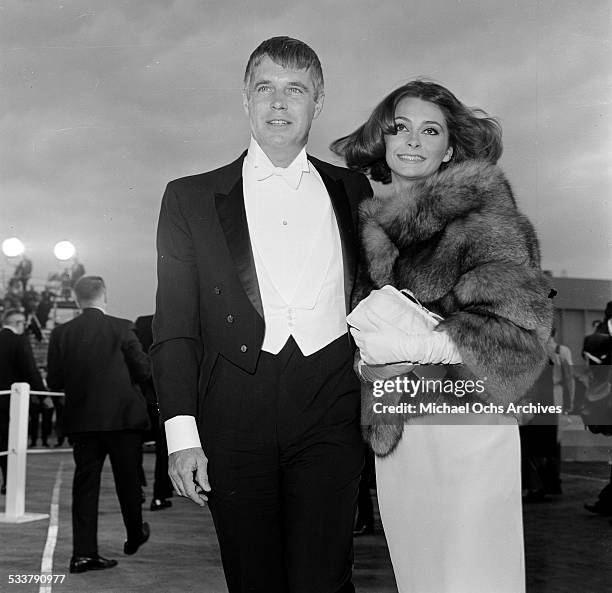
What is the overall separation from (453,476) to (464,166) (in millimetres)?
693

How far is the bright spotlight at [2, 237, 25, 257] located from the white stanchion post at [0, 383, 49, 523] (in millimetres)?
2058

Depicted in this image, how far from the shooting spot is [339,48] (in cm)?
288

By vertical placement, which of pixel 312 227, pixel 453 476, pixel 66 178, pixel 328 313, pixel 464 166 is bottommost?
pixel 453 476

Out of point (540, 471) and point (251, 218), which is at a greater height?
point (251, 218)

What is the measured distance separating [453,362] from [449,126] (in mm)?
579

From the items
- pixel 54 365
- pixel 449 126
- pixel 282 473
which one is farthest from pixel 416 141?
pixel 54 365

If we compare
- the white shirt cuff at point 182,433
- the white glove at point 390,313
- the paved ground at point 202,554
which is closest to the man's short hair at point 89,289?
the paved ground at point 202,554

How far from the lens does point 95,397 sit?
3.82 m

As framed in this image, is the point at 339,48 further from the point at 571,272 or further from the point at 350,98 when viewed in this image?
the point at 571,272

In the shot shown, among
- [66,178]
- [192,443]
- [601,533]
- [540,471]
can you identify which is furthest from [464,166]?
[540,471]

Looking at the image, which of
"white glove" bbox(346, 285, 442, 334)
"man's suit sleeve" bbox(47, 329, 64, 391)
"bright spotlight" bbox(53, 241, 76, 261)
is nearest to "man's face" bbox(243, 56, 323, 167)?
"white glove" bbox(346, 285, 442, 334)

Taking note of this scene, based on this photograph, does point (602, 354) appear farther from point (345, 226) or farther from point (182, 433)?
point (182, 433)

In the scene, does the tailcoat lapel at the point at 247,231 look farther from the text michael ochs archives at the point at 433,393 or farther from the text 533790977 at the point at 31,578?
the text 533790977 at the point at 31,578

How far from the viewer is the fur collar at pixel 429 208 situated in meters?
1.90
